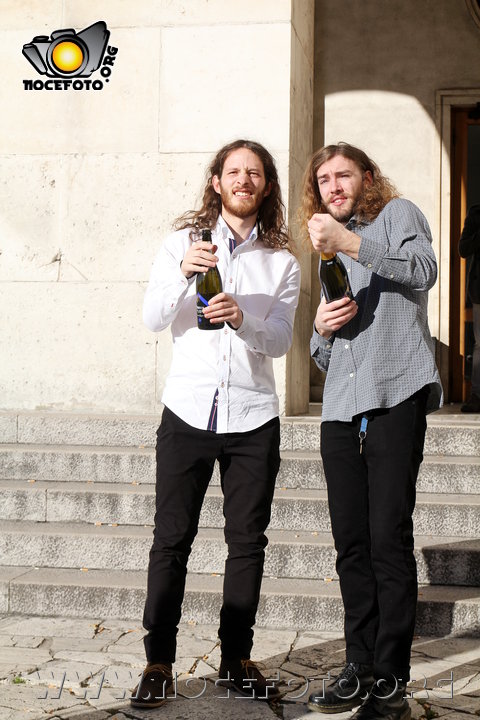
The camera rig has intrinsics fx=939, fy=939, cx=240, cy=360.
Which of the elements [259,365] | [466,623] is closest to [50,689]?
[259,365]

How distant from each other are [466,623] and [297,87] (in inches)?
172

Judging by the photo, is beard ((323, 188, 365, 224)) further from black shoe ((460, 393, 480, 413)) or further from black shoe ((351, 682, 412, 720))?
black shoe ((460, 393, 480, 413))

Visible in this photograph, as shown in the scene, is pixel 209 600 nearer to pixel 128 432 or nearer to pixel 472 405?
pixel 128 432

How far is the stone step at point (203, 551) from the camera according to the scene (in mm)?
4652

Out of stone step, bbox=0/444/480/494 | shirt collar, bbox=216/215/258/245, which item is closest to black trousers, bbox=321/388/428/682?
shirt collar, bbox=216/215/258/245

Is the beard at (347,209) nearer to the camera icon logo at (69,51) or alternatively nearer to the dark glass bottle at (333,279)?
the dark glass bottle at (333,279)

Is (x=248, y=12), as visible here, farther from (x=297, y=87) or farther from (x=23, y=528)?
(x=23, y=528)

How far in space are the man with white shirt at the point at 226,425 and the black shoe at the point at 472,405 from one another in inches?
188

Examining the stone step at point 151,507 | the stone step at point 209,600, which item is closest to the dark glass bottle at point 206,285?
the stone step at point 209,600

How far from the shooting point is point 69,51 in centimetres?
703

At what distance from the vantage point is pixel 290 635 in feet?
14.1

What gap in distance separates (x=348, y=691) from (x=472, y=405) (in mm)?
5051

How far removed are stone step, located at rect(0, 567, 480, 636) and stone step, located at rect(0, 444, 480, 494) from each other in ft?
2.91

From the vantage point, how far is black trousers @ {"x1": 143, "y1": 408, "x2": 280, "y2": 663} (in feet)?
11.1
